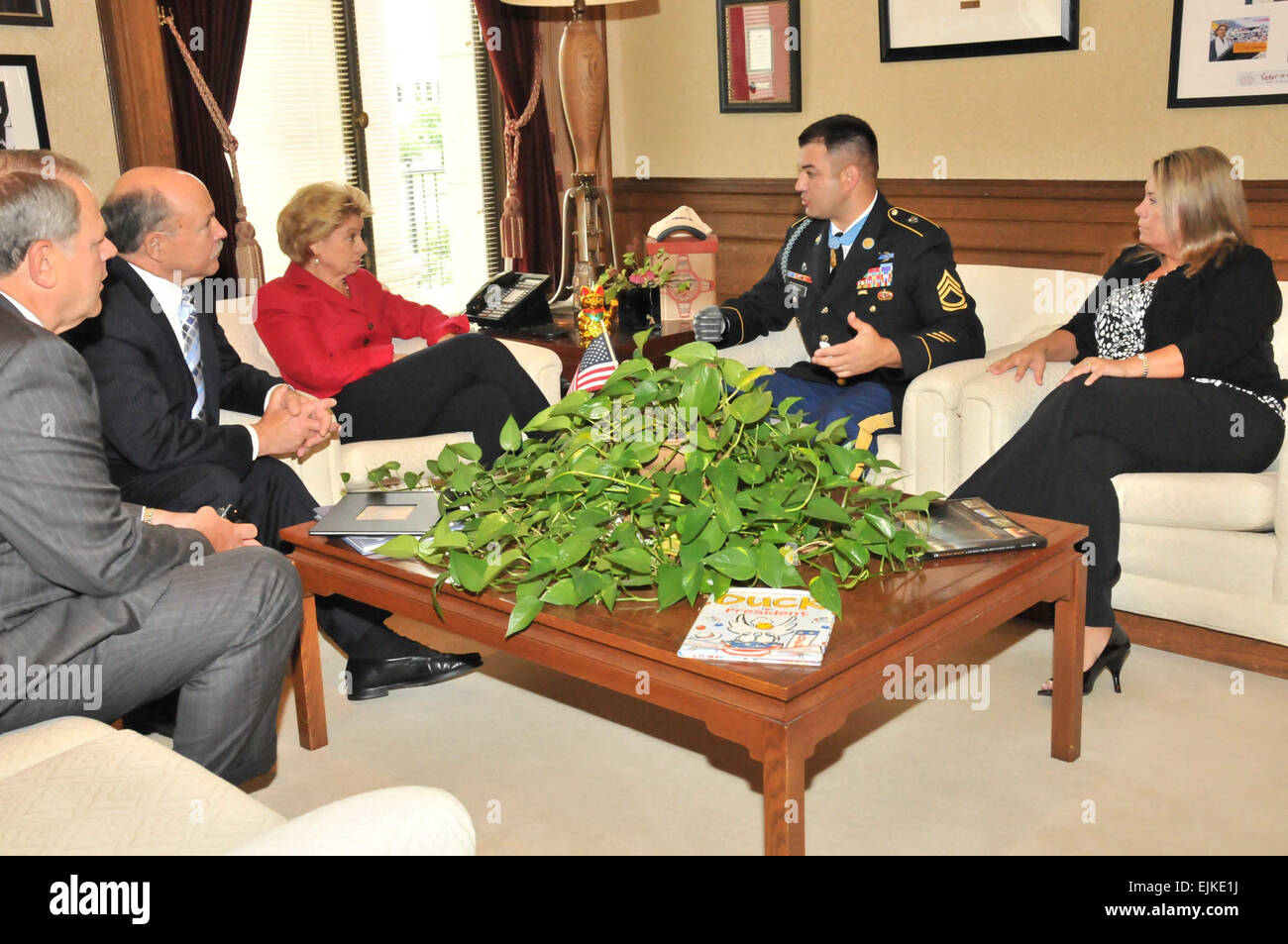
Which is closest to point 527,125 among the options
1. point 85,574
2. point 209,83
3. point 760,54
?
point 760,54

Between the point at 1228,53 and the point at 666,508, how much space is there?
2.81 metres

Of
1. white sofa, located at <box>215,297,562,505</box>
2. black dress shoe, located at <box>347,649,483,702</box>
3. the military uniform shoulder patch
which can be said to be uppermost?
the military uniform shoulder patch

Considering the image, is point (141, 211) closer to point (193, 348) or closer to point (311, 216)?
point (193, 348)

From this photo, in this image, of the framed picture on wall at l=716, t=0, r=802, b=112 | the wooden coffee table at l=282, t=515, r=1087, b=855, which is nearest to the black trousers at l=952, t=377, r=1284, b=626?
the wooden coffee table at l=282, t=515, r=1087, b=855

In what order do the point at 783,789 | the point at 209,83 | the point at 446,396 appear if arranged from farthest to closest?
the point at 209,83 → the point at 446,396 → the point at 783,789

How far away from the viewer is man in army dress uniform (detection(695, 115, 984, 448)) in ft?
11.6

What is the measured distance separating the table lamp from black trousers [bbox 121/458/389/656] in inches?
72.5

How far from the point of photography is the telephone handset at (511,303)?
439 cm

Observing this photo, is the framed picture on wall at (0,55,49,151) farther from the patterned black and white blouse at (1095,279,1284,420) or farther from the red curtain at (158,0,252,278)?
the patterned black and white blouse at (1095,279,1284,420)

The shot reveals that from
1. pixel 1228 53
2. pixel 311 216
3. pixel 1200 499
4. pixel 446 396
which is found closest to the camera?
pixel 1200 499

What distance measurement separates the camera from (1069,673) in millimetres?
2535

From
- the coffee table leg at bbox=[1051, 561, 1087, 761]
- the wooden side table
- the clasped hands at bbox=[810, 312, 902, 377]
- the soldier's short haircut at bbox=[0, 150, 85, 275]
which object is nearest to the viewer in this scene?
the soldier's short haircut at bbox=[0, 150, 85, 275]

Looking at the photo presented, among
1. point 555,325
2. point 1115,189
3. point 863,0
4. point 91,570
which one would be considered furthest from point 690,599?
point 863,0
